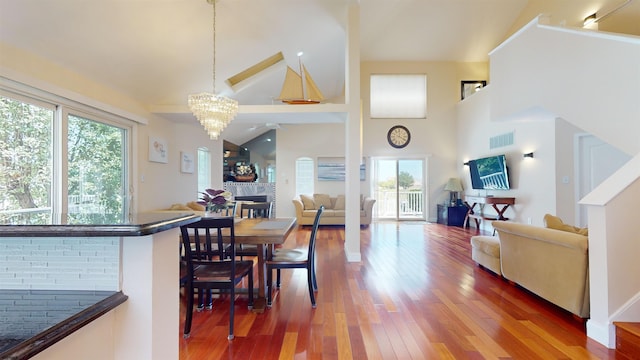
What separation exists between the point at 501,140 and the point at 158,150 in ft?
22.1

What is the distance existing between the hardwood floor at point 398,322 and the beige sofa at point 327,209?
3311 mm

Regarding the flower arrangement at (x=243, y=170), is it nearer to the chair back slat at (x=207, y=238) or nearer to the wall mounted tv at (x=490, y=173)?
the wall mounted tv at (x=490, y=173)

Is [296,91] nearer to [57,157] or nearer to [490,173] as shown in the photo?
[57,157]

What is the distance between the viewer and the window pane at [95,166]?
343cm

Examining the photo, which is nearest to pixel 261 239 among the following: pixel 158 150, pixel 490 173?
pixel 158 150

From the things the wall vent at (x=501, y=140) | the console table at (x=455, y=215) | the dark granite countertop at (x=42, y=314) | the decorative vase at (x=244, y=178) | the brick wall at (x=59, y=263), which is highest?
the wall vent at (x=501, y=140)

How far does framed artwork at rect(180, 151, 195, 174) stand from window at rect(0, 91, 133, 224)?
1.44 meters

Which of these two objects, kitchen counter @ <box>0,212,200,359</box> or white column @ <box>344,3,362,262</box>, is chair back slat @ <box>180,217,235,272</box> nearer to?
kitchen counter @ <box>0,212,200,359</box>

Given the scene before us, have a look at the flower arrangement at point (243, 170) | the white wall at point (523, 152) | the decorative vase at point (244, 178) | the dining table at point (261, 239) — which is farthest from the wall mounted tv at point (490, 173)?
the flower arrangement at point (243, 170)

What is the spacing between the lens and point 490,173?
Answer: 6590 mm

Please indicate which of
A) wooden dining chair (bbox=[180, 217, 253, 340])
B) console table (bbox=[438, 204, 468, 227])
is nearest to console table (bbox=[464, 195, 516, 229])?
console table (bbox=[438, 204, 468, 227])

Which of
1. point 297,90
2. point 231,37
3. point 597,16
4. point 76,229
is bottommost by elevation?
point 76,229

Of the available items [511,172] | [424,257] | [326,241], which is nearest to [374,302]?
[424,257]

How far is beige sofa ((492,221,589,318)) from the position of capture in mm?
2365
